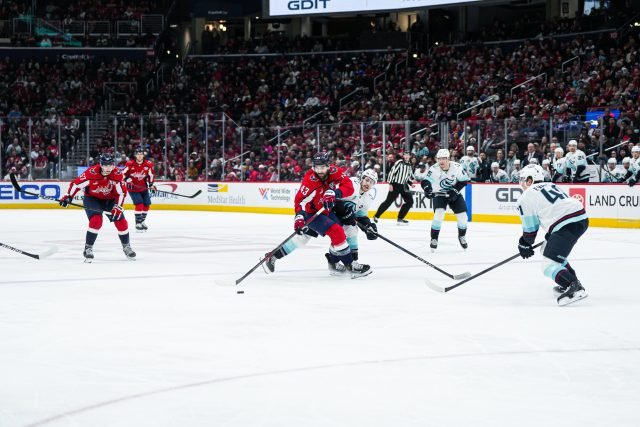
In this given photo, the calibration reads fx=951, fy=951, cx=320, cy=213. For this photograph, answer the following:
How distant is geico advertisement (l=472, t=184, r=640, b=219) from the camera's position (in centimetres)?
1596

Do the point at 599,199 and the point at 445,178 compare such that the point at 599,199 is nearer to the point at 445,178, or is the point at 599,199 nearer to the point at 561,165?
the point at 561,165

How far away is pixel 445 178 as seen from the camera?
40.5 ft

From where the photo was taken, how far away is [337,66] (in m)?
31.6

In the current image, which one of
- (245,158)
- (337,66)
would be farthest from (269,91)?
(245,158)

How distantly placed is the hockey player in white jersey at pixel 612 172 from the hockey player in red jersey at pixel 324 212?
8.62m

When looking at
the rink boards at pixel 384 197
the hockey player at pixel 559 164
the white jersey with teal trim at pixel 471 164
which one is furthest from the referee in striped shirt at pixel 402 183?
the hockey player at pixel 559 164

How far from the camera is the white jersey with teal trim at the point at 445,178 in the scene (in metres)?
12.4

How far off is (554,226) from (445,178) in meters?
5.47

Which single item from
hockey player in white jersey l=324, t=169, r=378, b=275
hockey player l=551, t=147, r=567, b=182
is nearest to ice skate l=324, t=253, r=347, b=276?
hockey player in white jersey l=324, t=169, r=378, b=275

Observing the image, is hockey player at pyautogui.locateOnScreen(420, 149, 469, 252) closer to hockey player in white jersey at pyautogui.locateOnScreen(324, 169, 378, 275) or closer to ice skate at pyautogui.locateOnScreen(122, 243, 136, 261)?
hockey player in white jersey at pyautogui.locateOnScreen(324, 169, 378, 275)

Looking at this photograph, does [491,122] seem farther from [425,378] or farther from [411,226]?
[425,378]

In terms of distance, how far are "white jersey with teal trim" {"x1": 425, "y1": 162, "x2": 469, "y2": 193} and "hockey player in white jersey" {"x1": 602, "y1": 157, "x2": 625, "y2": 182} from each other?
16.1ft

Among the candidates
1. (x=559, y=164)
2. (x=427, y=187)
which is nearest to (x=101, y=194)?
(x=427, y=187)

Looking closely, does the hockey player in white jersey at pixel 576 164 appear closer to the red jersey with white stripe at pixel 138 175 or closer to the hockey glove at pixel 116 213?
the red jersey with white stripe at pixel 138 175
